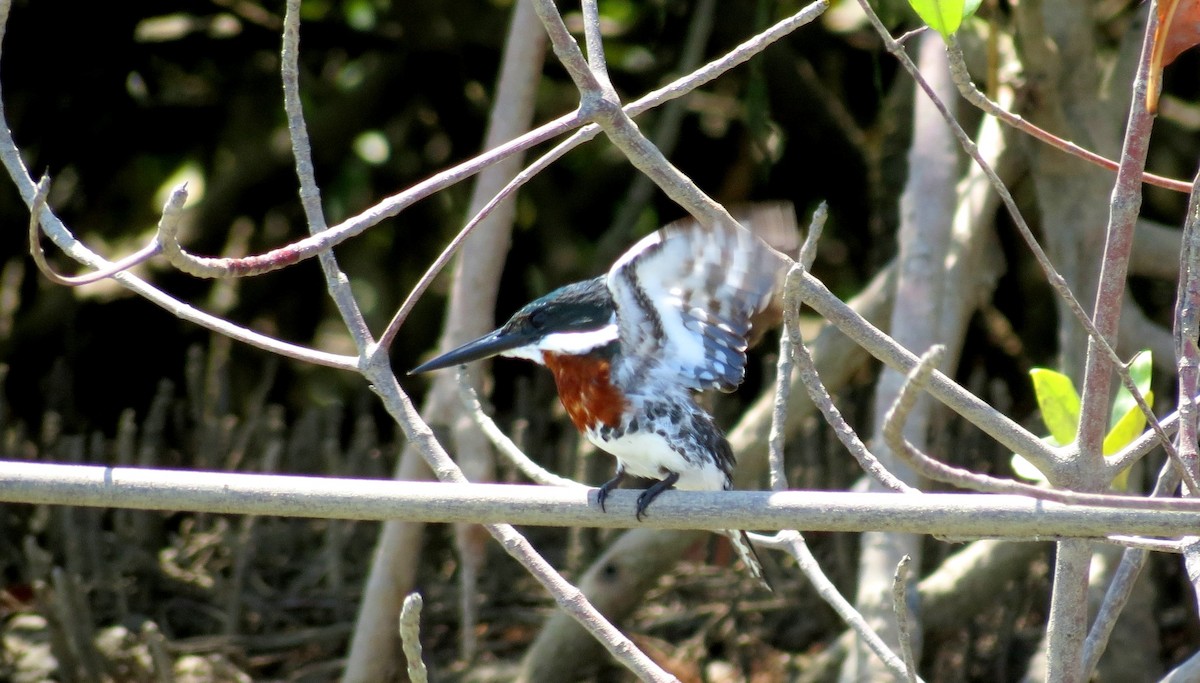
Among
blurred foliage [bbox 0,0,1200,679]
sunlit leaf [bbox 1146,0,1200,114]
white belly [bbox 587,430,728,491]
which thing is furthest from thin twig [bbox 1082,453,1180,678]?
blurred foliage [bbox 0,0,1200,679]

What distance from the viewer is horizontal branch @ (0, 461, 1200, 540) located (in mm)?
1024

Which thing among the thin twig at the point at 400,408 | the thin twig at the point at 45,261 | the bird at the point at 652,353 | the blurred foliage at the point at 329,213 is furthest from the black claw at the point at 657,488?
the blurred foliage at the point at 329,213

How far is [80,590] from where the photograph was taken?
2.43 m

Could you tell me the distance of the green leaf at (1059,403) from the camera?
1312mm

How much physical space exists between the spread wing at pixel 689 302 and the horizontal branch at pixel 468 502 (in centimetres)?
36

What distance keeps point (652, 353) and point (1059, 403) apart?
528 millimetres

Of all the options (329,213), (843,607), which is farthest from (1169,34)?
(329,213)

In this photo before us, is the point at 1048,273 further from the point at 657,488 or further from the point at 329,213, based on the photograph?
the point at 329,213

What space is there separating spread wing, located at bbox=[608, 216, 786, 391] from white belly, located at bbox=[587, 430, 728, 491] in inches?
2.9

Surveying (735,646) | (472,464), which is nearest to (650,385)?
(472,464)

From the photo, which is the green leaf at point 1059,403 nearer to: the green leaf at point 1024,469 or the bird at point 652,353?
the green leaf at point 1024,469

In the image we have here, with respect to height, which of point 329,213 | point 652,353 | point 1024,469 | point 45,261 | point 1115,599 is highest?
point 329,213

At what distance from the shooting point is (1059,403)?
1.32m

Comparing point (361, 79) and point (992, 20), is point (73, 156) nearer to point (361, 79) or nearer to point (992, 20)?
point (361, 79)
